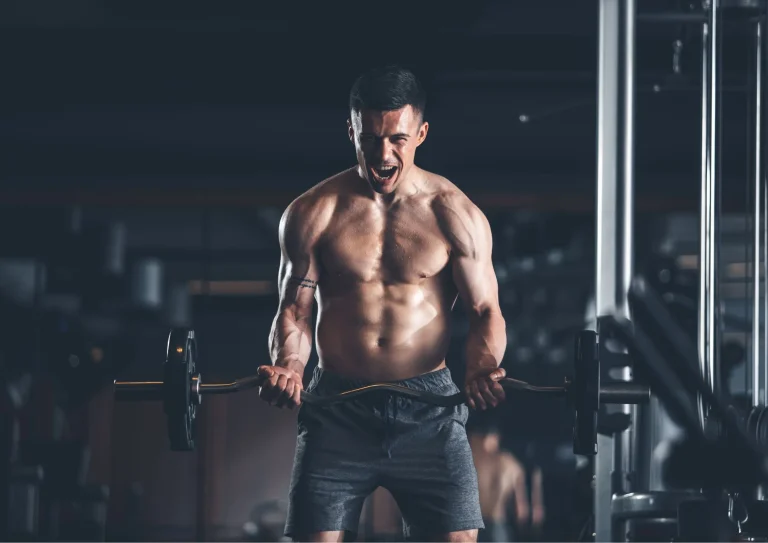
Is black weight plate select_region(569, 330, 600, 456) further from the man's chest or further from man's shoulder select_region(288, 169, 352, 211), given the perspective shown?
man's shoulder select_region(288, 169, 352, 211)

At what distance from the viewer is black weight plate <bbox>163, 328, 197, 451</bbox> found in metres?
2.04

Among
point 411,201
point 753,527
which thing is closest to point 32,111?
point 411,201

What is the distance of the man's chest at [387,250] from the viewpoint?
2.37 m

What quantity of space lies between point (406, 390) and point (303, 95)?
12.7ft

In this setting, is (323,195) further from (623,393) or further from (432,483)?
(623,393)

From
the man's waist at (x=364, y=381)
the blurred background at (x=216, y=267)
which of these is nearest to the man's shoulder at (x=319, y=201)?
the man's waist at (x=364, y=381)

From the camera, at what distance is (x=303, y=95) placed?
5734mm

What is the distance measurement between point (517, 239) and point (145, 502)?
2.83 m

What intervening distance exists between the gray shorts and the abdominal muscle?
0.04 metres

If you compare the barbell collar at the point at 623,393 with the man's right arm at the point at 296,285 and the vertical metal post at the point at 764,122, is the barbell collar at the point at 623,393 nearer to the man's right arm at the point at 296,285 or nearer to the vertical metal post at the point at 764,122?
the man's right arm at the point at 296,285

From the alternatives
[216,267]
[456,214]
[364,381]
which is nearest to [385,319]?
→ [364,381]

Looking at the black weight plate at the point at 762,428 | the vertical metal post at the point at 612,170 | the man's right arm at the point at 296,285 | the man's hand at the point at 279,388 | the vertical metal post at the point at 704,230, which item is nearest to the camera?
the man's hand at the point at 279,388

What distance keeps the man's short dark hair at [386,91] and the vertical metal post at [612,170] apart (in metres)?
0.78

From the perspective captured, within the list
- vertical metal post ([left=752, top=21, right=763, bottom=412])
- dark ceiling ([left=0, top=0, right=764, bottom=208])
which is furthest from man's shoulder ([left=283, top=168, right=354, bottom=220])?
dark ceiling ([left=0, top=0, right=764, bottom=208])
